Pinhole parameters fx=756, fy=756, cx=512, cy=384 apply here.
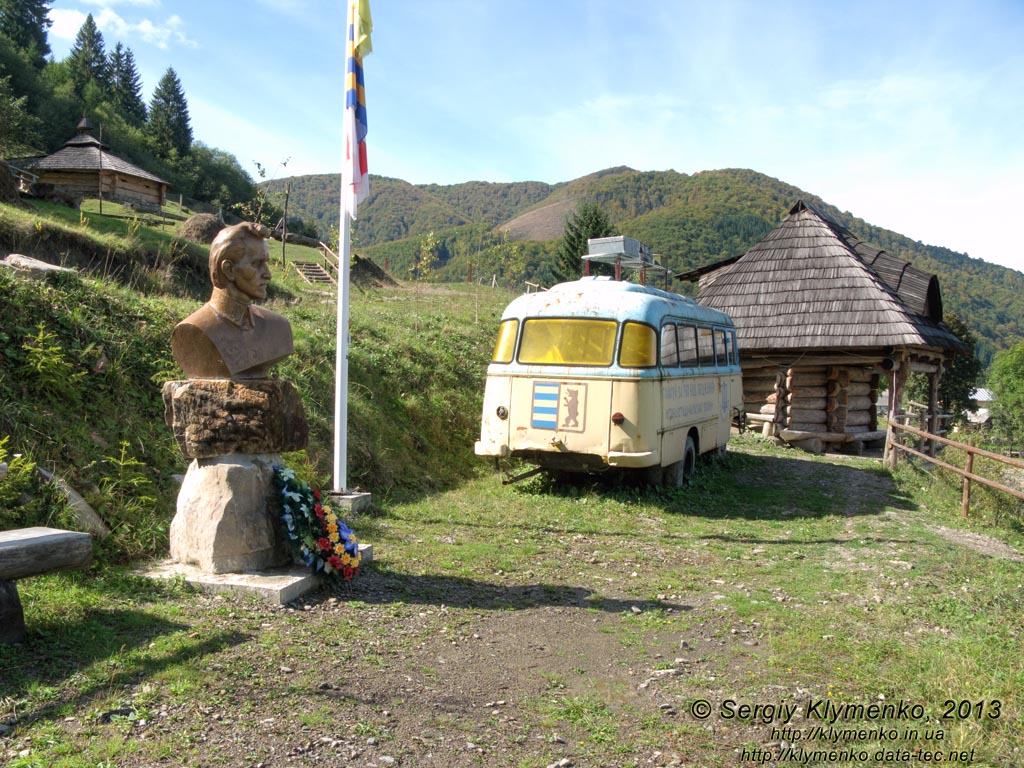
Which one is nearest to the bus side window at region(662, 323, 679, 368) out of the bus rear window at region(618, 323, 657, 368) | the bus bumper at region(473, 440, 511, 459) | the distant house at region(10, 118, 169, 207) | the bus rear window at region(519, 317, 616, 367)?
the bus rear window at region(618, 323, 657, 368)

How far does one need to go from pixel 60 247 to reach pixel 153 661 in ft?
44.3

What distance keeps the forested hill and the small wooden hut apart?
22.2 metres

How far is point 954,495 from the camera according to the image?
12.2m

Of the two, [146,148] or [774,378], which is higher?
[146,148]

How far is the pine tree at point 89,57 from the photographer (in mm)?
69075

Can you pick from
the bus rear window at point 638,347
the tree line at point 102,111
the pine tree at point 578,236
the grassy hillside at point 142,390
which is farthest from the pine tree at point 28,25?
the bus rear window at point 638,347

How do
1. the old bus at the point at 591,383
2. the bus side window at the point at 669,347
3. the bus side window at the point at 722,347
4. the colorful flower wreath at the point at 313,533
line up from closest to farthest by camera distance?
the colorful flower wreath at the point at 313,533 → the old bus at the point at 591,383 → the bus side window at the point at 669,347 → the bus side window at the point at 722,347

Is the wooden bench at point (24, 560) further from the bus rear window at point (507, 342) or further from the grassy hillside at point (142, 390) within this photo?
the bus rear window at point (507, 342)

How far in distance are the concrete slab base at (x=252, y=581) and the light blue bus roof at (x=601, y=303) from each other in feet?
17.7

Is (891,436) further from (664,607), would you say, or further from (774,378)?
(664,607)

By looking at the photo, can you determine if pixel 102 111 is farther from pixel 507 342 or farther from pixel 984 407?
pixel 984 407

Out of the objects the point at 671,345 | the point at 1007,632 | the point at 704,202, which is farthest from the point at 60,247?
the point at 704,202

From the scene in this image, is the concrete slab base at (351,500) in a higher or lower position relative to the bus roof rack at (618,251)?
lower

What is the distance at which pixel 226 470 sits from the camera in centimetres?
539
